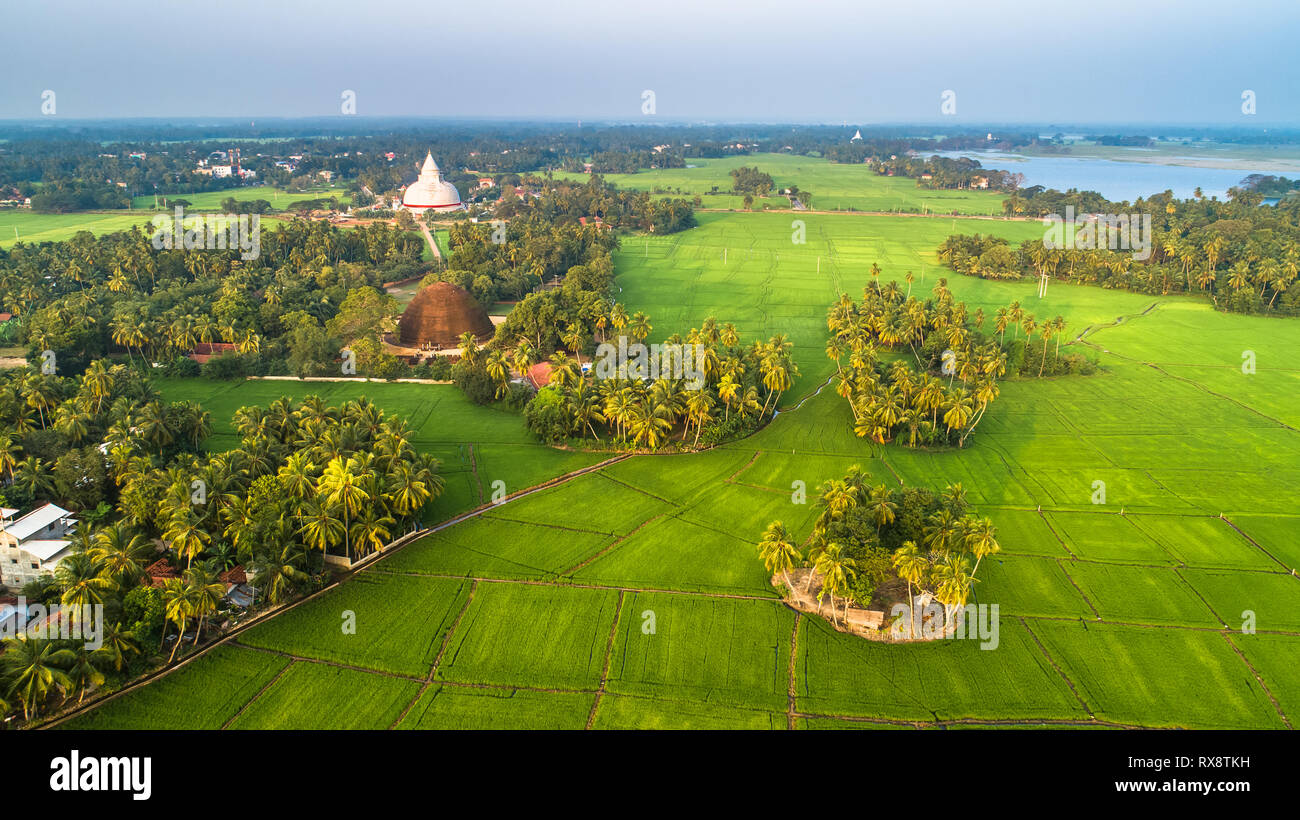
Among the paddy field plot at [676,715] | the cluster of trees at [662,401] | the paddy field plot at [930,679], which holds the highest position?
the cluster of trees at [662,401]

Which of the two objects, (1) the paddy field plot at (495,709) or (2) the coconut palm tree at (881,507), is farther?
(2) the coconut palm tree at (881,507)

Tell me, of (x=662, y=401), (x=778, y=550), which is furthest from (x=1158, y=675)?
(x=662, y=401)

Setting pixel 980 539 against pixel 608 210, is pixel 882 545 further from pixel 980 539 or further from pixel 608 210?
pixel 608 210

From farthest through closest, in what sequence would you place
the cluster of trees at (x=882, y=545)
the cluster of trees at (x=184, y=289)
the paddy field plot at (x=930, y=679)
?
the cluster of trees at (x=184, y=289) < the cluster of trees at (x=882, y=545) < the paddy field plot at (x=930, y=679)

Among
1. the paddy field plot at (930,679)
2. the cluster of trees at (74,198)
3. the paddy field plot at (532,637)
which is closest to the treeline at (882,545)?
the paddy field plot at (930,679)

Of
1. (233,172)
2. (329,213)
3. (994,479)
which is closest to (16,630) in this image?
(994,479)

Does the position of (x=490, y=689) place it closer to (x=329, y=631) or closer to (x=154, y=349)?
(x=329, y=631)

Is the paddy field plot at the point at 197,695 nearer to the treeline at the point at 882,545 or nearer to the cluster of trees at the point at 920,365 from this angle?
the treeline at the point at 882,545

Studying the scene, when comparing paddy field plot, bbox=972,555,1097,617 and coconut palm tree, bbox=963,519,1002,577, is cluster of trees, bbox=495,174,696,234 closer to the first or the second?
paddy field plot, bbox=972,555,1097,617

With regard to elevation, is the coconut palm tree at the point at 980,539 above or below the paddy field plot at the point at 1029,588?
above
